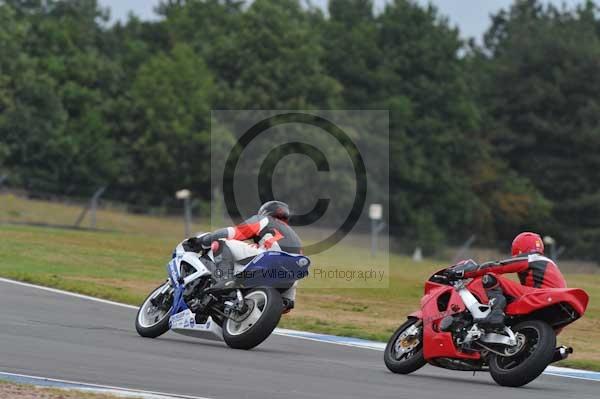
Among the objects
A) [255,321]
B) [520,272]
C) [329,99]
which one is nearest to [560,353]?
[520,272]

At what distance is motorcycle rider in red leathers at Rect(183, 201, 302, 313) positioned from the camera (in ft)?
46.4

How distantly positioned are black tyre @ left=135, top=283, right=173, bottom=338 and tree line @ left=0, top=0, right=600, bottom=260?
45.4 metres

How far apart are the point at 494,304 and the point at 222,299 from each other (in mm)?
3164

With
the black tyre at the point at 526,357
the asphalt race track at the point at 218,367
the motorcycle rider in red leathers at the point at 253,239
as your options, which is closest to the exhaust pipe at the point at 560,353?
the black tyre at the point at 526,357

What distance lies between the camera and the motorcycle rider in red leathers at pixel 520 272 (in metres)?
12.2

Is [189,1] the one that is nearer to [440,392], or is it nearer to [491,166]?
[491,166]

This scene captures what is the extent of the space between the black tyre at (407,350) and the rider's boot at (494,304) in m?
0.71

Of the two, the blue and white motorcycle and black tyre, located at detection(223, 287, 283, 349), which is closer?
black tyre, located at detection(223, 287, 283, 349)

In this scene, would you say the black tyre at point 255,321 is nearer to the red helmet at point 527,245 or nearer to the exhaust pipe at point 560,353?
the red helmet at point 527,245

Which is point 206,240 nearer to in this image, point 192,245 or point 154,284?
point 192,245

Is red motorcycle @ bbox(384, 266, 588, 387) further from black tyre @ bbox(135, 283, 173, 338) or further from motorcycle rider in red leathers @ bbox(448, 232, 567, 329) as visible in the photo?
black tyre @ bbox(135, 283, 173, 338)

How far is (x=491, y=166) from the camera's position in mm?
87188

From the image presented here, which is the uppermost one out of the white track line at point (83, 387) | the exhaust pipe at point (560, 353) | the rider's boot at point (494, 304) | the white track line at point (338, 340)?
the rider's boot at point (494, 304)

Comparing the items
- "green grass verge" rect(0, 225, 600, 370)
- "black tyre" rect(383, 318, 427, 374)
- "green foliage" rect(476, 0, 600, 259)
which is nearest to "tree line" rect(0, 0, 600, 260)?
"green foliage" rect(476, 0, 600, 259)
